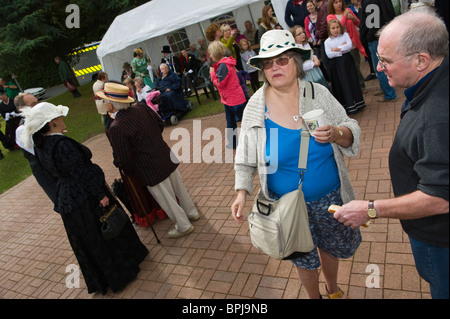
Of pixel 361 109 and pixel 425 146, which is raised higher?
pixel 425 146

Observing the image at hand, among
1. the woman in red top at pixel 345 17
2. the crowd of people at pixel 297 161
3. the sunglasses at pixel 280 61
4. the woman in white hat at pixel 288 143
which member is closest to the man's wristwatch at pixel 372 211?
the crowd of people at pixel 297 161

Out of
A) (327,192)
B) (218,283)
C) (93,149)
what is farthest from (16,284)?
(93,149)

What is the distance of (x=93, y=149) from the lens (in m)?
10.1

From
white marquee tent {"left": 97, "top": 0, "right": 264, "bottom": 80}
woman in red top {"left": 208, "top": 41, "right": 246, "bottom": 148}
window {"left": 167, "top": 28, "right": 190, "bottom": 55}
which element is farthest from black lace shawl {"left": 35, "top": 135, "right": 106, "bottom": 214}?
window {"left": 167, "top": 28, "right": 190, "bottom": 55}

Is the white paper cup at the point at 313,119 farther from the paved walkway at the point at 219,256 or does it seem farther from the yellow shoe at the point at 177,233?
the yellow shoe at the point at 177,233

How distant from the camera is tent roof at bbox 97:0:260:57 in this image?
388 inches

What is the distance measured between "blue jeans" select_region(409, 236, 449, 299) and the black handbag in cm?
283

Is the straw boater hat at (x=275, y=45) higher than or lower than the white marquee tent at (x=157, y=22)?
lower

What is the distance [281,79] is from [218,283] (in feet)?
7.37

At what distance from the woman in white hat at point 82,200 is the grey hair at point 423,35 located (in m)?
3.04

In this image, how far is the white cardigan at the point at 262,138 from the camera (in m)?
2.11

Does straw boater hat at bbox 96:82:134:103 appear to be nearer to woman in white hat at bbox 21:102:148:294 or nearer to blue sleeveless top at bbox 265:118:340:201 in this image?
woman in white hat at bbox 21:102:148:294

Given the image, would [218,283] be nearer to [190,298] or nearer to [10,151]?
[190,298]

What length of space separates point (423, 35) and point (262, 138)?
1040 mm
